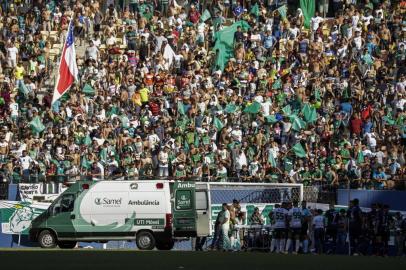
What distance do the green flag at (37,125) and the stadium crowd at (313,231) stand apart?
806cm

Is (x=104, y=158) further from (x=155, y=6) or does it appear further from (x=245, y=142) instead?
(x=155, y=6)

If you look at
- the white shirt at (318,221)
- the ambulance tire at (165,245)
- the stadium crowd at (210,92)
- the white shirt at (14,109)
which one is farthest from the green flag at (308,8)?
the ambulance tire at (165,245)

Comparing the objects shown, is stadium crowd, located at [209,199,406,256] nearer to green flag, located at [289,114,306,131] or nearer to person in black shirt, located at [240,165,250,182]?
person in black shirt, located at [240,165,250,182]

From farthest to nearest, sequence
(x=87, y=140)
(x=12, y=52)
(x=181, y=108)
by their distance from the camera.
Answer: (x=12, y=52), (x=181, y=108), (x=87, y=140)

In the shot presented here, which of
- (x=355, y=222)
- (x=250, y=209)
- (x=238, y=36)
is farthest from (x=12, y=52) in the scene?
(x=355, y=222)

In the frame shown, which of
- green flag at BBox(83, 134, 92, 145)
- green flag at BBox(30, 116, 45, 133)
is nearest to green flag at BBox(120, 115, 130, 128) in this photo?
green flag at BBox(83, 134, 92, 145)

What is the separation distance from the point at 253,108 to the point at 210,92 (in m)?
1.84

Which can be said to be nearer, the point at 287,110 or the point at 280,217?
the point at 280,217

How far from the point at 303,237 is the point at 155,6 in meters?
16.0

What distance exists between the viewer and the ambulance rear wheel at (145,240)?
4538 cm

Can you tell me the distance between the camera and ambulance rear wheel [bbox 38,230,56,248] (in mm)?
45906

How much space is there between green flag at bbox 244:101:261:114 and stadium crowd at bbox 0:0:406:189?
83mm

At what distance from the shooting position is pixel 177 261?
3781 cm

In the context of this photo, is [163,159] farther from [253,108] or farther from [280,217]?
[280,217]
